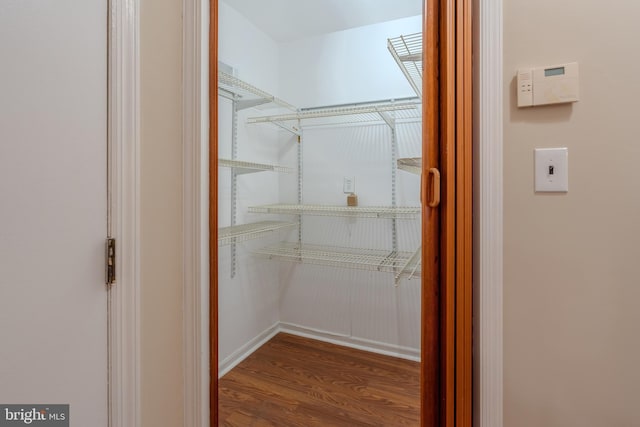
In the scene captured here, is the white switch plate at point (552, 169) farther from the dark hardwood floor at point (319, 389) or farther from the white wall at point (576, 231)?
the dark hardwood floor at point (319, 389)

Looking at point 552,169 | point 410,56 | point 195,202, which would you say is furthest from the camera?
point 410,56

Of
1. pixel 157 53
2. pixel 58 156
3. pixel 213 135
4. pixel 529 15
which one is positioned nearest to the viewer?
pixel 58 156

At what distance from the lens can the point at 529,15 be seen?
800mm

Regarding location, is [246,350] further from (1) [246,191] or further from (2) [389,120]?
(2) [389,120]

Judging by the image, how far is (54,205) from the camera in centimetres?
68

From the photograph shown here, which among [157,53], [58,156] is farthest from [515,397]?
[157,53]

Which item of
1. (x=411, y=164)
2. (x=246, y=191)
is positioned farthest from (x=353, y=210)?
(x=246, y=191)

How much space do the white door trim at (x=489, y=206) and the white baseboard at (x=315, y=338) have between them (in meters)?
1.44

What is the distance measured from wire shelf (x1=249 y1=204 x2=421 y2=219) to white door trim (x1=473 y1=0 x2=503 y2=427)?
1176 millimetres

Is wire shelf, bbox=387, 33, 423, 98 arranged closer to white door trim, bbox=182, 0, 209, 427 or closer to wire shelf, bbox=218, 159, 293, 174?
white door trim, bbox=182, 0, 209, 427

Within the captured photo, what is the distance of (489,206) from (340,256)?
1604mm

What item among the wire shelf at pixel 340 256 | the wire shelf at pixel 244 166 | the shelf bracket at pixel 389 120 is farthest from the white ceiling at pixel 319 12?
the wire shelf at pixel 340 256

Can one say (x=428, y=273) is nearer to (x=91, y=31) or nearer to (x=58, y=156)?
(x=58, y=156)

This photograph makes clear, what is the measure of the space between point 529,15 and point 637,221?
59 cm
